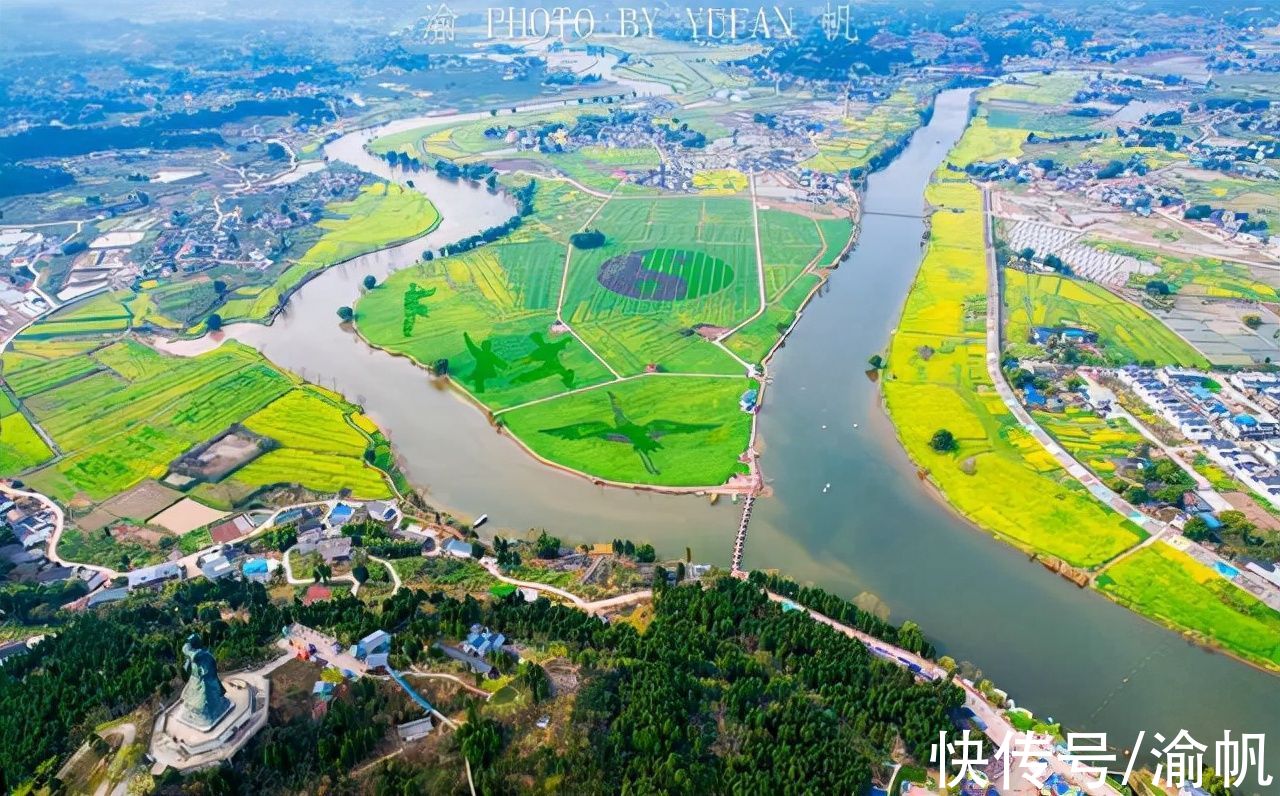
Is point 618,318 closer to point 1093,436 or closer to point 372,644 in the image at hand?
point 1093,436

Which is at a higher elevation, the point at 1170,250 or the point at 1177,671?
the point at 1170,250

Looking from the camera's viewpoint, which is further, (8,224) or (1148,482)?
(8,224)

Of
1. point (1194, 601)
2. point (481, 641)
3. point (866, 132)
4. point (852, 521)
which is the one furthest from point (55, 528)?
point (866, 132)

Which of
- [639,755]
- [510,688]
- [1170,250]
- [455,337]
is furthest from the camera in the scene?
[1170,250]

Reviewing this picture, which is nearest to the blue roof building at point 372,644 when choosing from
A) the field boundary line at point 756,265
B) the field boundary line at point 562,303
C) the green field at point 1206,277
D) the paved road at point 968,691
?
the paved road at point 968,691

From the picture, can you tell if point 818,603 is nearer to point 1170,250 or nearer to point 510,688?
point 510,688

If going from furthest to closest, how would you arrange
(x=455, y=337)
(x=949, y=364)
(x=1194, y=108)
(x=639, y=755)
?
(x=1194, y=108) < (x=455, y=337) < (x=949, y=364) < (x=639, y=755)

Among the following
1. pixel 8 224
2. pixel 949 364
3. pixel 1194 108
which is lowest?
pixel 8 224

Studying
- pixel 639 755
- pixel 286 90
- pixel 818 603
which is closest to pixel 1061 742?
pixel 818 603
